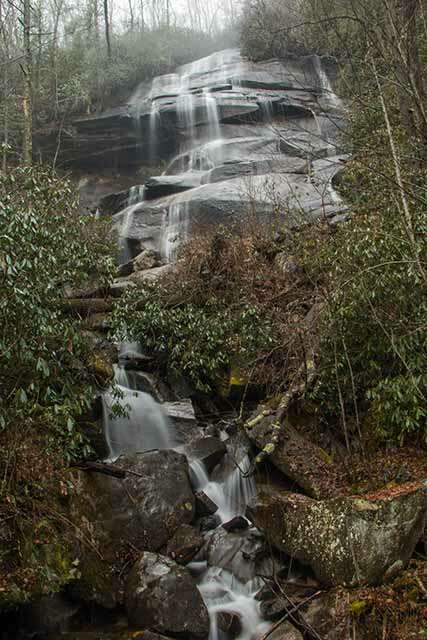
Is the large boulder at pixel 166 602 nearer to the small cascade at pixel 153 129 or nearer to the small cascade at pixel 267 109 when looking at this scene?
the small cascade at pixel 267 109

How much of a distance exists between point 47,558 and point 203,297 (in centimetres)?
588

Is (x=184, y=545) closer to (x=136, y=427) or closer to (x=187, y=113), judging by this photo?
(x=136, y=427)

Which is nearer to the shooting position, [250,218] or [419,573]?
[419,573]

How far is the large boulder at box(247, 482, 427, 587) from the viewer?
463 centimetres

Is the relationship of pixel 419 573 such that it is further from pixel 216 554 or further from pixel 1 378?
pixel 1 378

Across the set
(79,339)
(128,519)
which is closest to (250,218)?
(79,339)

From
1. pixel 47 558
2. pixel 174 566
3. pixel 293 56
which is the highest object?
pixel 293 56

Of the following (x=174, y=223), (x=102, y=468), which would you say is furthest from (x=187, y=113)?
(x=102, y=468)

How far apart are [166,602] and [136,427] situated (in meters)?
3.38

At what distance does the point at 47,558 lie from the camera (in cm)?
469

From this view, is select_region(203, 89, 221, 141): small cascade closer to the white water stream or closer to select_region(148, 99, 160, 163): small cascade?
select_region(148, 99, 160, 163): small cascade

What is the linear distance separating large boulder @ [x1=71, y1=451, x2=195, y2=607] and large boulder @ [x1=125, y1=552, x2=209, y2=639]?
29 centimetres

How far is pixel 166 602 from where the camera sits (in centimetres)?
497

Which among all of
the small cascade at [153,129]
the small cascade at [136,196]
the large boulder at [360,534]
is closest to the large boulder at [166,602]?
the large boulder at [360,534]
